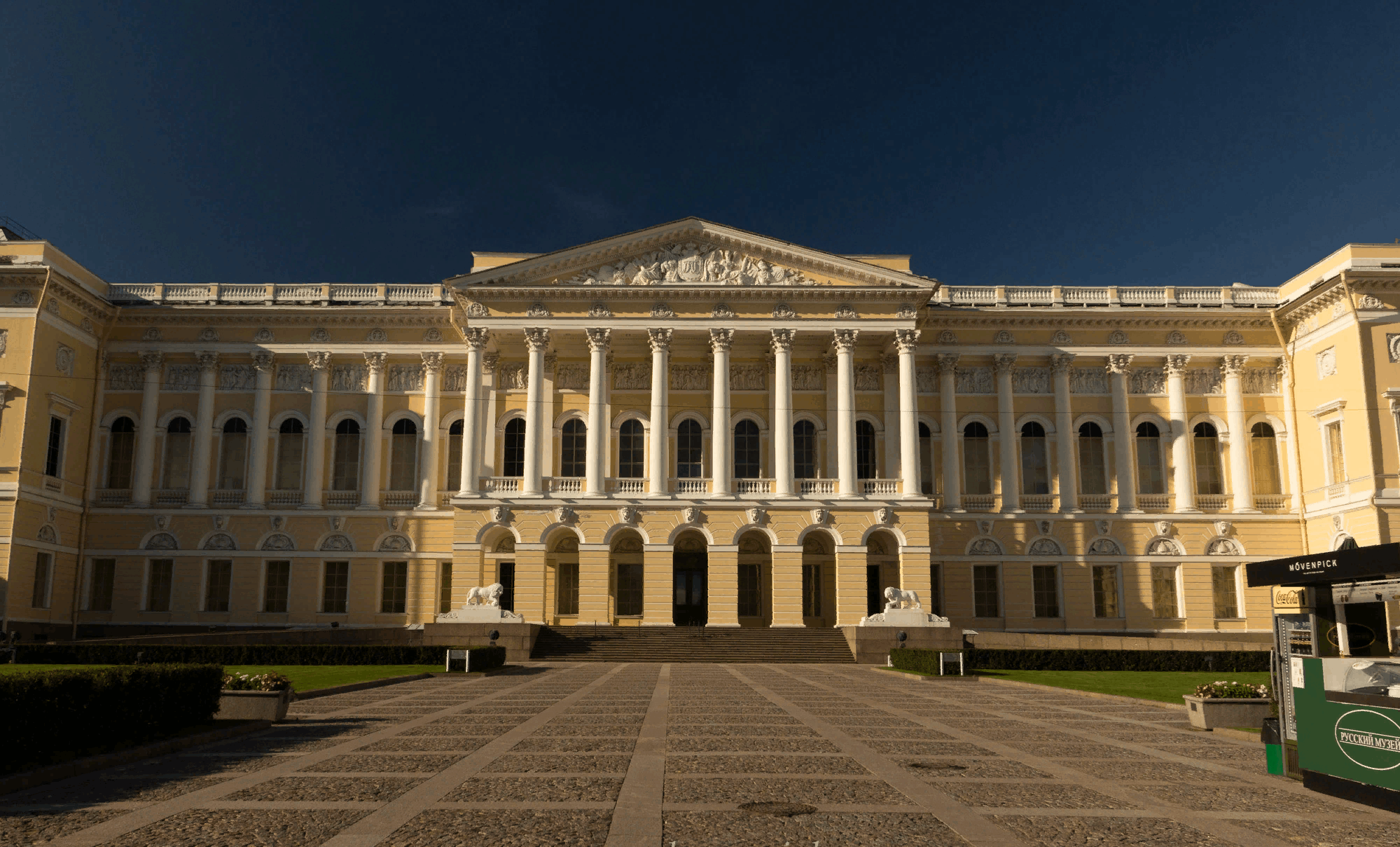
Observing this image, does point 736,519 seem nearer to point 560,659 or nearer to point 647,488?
point 647,488

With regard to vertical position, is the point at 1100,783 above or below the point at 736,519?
below

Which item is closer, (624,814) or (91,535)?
(624,814)

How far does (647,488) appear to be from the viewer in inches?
1620

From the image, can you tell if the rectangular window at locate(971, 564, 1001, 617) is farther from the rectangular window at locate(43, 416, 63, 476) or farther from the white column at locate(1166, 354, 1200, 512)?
the rectangular window at locate(43, 416, 63, 476)

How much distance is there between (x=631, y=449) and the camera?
43844 mm

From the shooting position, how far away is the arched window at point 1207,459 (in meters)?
43.9

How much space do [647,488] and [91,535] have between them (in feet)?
73.6

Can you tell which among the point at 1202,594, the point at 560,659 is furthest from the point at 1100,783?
the point at 1202,594

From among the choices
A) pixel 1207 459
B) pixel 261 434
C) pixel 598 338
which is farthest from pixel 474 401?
pixel 1207 459

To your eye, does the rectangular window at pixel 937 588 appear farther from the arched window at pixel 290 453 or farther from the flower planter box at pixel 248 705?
the flower planter box at pixel 248 705

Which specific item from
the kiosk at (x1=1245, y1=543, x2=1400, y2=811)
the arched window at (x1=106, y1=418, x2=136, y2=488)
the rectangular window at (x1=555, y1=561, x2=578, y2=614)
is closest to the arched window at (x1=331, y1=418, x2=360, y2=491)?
the arched window at (x1=106, y1=418, x2=136, y2=488)

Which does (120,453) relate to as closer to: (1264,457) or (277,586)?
(277,586)

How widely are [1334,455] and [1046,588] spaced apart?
11.7 meters

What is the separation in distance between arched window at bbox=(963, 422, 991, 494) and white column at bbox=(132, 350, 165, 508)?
110 ft
